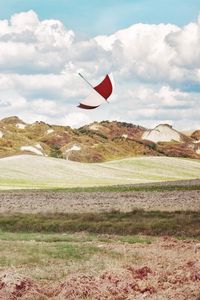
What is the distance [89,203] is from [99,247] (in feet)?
98.0

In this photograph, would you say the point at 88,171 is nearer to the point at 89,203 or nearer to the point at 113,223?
the point at 89,203

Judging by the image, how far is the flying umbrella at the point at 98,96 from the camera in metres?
Result: 19.5

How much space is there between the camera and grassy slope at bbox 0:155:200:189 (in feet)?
402

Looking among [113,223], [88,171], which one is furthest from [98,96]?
[88,171]

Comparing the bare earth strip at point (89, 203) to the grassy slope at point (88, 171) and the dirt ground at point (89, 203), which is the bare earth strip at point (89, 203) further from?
the grassy slope at point (88, 171)

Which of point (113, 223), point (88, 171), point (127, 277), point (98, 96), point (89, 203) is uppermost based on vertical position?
point (88, 171)

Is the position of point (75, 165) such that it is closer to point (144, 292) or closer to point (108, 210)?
point (108, 210)

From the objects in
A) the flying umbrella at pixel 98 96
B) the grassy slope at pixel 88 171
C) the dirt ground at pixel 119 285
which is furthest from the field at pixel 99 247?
the grassy slope at pixel 88 171

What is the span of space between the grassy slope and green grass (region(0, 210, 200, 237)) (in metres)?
61.4

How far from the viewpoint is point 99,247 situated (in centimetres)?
3069

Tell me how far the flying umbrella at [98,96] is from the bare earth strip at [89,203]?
3118cm

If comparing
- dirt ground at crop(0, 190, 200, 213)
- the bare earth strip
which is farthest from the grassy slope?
the bare earth strip

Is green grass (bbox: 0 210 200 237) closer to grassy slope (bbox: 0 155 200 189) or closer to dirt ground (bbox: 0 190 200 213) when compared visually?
dirt ground (bbox: 0 190 200 213)

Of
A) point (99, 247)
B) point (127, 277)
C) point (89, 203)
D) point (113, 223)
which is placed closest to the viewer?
point (127, 277)
